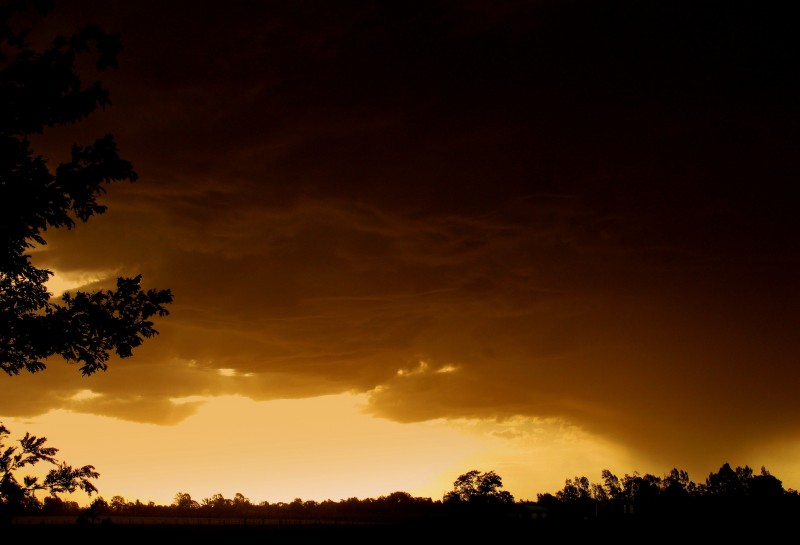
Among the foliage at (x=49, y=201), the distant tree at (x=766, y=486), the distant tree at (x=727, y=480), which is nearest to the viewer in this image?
the foliage at (x=49, y=201)

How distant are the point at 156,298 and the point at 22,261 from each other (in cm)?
218

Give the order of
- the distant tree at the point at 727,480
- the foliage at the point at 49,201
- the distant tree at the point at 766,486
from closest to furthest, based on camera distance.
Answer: the foliage at the point at 49,201 < the distant tree at the point at 766,486 < the distant tree at the point at 727,480

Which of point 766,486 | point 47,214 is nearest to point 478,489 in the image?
point 766,486

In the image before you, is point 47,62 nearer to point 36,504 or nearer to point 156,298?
point 156,298

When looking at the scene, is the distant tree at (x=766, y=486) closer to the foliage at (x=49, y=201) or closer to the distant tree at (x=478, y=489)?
the distant tree at (x=478, y=489)

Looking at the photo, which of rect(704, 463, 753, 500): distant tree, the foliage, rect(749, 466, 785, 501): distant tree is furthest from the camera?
rect(704, 463, 753, 500): distant tree

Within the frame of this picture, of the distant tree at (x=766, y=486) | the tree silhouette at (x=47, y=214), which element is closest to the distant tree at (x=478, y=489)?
the distant tree at (x=766, y=486)

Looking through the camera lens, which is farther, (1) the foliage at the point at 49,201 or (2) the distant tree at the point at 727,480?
(2) the distant tree at the point at 727,480

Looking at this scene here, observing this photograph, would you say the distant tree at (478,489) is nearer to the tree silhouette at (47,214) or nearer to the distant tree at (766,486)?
the distant tree at (766,486)

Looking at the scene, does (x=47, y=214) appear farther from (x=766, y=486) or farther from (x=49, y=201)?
(x=766, y=486)

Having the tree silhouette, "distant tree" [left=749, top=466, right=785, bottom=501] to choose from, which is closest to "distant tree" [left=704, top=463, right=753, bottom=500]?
"distant tree" [left=749, top=466, right=785, bottom=501]

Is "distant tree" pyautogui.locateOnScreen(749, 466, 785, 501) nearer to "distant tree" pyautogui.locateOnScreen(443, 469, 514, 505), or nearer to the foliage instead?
"distant tree" pyautogui.locateOnScreen(443, 469, 514, 505)

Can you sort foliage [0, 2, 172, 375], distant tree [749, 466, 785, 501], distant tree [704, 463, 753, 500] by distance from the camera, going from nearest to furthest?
foliage [0, 2, 172, 375]
distant tree [749, 466, 785, 501]
distant tree [704, 463, 753, 500]

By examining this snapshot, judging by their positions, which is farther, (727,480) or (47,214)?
(727,480)
